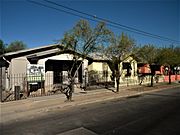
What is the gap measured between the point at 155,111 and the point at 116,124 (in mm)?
3763

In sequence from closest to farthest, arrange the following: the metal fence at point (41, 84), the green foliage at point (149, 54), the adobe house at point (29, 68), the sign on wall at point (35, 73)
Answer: the metal fence at point (41, 84)
the sign on wall at point (35, 73)
the adobe house at point (29, 68)
the green foliage at point (149, 54)

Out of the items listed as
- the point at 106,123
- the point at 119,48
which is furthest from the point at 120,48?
the point at 106,123

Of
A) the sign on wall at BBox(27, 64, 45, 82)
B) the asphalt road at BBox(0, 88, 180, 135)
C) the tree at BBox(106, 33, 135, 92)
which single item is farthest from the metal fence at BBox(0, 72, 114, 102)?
the asphalt road at BBox(0, 88, 180, 135)

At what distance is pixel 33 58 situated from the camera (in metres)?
20.4

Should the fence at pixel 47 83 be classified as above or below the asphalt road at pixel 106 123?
above

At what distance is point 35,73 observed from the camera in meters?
18.2

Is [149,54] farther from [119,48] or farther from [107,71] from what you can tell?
[119,48]

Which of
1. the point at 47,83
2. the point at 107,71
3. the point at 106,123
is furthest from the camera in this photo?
the point at 107,71

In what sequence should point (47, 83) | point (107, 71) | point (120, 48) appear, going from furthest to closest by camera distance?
point (107, 71) < point (47, 83) < point (120, 48)

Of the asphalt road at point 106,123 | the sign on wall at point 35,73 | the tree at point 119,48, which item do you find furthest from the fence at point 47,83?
the asphalt road at point 106,123

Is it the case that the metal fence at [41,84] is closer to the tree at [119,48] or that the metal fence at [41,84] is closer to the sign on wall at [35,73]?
the sign on wall at [35,73]

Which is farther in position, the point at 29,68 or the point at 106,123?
the point at 29,68

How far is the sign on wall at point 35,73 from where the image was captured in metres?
17.9

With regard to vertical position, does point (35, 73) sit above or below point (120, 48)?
below
